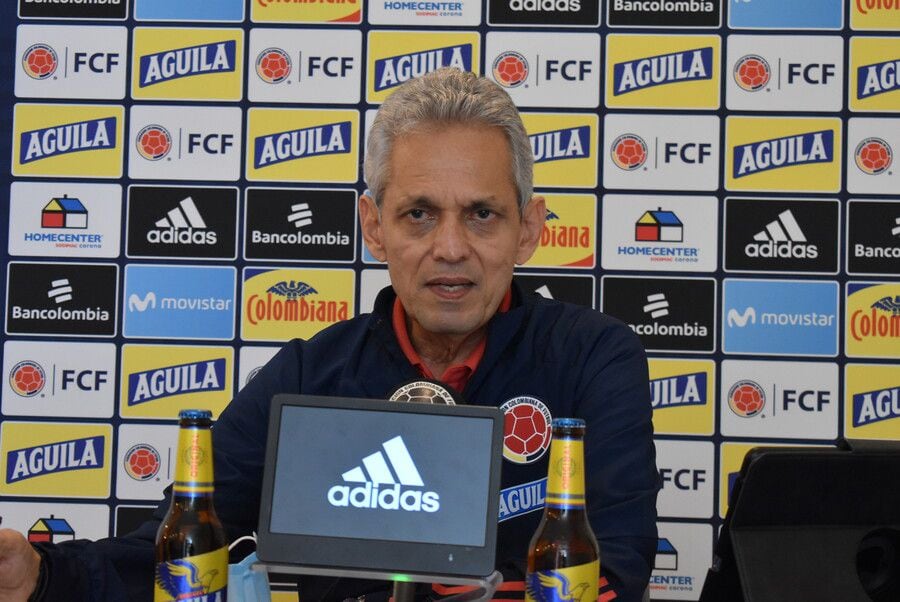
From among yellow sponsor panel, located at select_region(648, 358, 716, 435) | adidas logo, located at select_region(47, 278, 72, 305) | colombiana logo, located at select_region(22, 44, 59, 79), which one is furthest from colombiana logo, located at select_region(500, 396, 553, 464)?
colombiana logo, located at select_region(22, 44, 59, 79)

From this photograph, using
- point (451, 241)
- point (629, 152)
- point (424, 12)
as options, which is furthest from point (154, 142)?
point (451, 241)

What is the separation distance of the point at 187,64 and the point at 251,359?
85 centimetres

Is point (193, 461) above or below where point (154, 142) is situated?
below

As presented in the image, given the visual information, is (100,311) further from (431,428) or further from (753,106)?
(431,428)

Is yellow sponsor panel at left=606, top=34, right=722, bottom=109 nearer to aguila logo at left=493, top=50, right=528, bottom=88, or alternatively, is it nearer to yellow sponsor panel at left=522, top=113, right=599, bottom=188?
yellow sponsor panel at left=522, top=113, right=599, bottom=188

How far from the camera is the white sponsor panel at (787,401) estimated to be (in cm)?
276

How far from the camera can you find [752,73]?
284 cm

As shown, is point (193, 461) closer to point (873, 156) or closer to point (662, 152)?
point (662, 152)

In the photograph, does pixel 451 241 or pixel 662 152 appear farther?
pixel 662 152

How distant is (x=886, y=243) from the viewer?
2.78 meters

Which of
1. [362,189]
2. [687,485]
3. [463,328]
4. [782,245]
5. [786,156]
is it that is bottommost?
[687,485]

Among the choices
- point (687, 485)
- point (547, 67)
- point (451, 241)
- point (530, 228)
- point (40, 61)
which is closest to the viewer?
→ point (451, 241)

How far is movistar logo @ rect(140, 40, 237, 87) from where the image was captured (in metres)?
2.92

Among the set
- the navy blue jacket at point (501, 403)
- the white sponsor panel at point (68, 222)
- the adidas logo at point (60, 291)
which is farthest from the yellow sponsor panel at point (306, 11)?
the navy blue jacket at point (501, 403)
